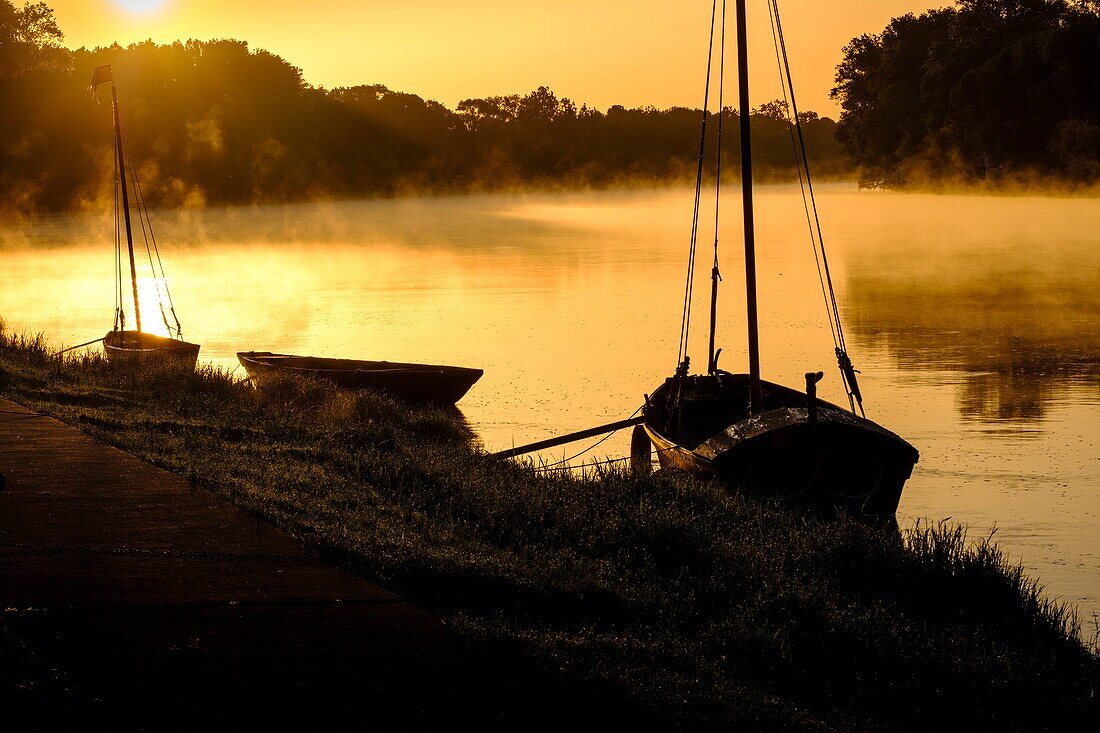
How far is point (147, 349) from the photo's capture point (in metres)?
25.2

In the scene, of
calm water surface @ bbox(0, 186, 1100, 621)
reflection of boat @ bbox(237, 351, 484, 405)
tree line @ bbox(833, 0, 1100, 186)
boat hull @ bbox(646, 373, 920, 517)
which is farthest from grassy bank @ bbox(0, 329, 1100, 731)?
tree line @ bbox(833, 0, 1100, 186)

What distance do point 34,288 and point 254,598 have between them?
48.9 metres

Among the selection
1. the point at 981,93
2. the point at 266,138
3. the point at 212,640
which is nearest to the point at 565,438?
the point at 212,640

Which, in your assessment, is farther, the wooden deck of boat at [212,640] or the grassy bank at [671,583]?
the grassy bank at [671,583]

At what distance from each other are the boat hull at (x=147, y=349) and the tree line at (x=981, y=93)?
7159 cm

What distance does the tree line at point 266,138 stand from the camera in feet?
376

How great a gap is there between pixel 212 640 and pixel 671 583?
3203 mm

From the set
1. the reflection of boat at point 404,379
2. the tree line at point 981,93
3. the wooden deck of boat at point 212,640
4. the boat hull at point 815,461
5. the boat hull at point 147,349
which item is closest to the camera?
the wooden deck of boat at point 212,640

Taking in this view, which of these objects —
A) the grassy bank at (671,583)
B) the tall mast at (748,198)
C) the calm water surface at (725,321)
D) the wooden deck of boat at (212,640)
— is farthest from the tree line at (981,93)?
the wooden deck of boat at (212,640)

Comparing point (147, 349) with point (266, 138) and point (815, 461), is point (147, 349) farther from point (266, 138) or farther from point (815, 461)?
point (266, 138)

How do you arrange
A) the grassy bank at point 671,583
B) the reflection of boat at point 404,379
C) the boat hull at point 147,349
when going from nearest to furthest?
the grassy bank at point 671,583 → the reflection of boat at point 404,379 → the boat hull at point 147,349

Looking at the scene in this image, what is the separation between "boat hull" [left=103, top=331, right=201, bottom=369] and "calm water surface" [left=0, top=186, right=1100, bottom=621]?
474cm

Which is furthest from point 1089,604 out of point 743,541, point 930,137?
point 930,137

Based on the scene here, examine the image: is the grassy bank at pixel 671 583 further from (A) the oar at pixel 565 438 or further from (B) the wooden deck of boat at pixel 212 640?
(A) the oar at pixel 565 438
